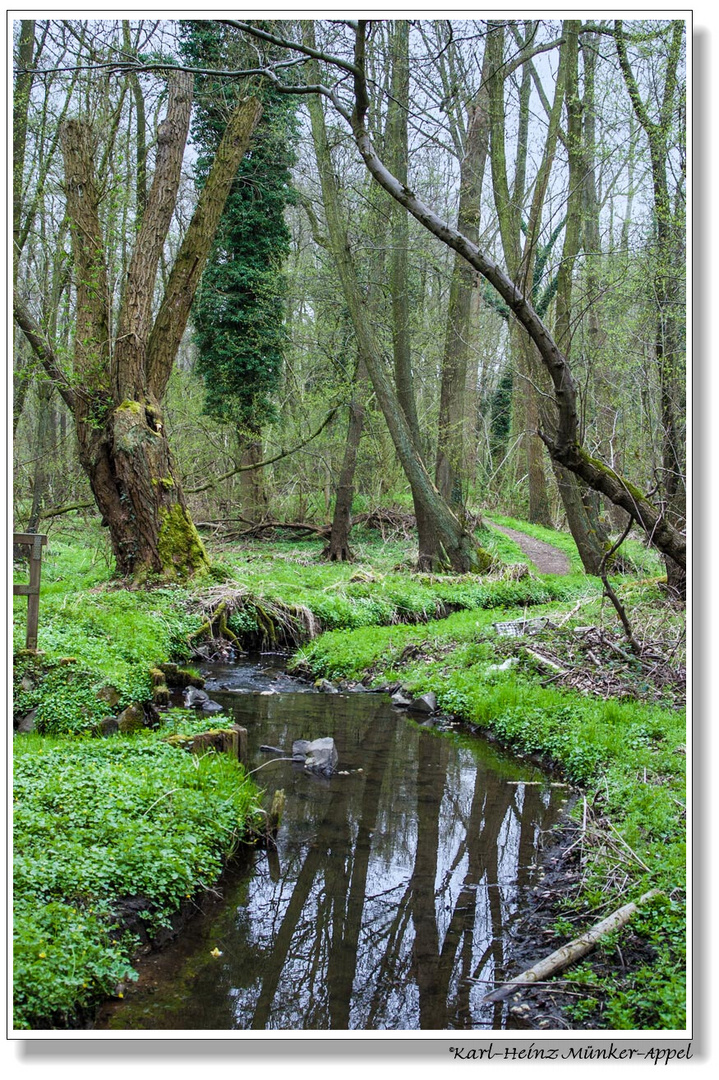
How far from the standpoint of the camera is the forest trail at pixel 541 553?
56.4 feet

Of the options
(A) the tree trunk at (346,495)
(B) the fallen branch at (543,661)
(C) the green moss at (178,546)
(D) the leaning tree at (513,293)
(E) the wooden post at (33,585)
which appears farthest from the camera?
(A) the tree trunk at (346,495)

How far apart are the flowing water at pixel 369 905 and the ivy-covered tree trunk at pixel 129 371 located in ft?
17.2

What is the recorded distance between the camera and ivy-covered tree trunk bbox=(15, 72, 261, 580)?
1093 cm

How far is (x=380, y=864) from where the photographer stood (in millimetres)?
4543

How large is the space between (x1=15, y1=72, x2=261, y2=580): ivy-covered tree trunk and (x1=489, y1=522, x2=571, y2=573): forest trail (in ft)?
28.6

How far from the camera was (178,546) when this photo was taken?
37.2 ft

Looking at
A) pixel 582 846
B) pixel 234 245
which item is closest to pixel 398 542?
pixel 234 245

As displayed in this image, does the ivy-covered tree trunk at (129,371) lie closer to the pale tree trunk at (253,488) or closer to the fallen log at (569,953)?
the pale tree trunk at (253,488)

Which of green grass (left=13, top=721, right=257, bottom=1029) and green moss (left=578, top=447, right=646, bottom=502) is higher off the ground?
green moss (left=578, top=447, right=646, bottom=502)

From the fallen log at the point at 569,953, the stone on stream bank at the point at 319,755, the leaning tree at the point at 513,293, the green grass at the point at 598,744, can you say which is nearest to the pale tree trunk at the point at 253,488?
the green grass at the point at 598,744

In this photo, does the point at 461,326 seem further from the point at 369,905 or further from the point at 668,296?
the point at 369,905

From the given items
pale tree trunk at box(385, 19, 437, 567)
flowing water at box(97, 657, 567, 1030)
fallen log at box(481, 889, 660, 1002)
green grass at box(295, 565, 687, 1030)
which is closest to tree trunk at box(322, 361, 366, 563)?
pale tree trunk at box(385, 19, 437, 567)

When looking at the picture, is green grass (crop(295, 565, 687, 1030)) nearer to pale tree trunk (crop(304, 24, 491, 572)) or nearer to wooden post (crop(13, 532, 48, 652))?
pale tree trunk (crop(304, 24, 491, 572))
